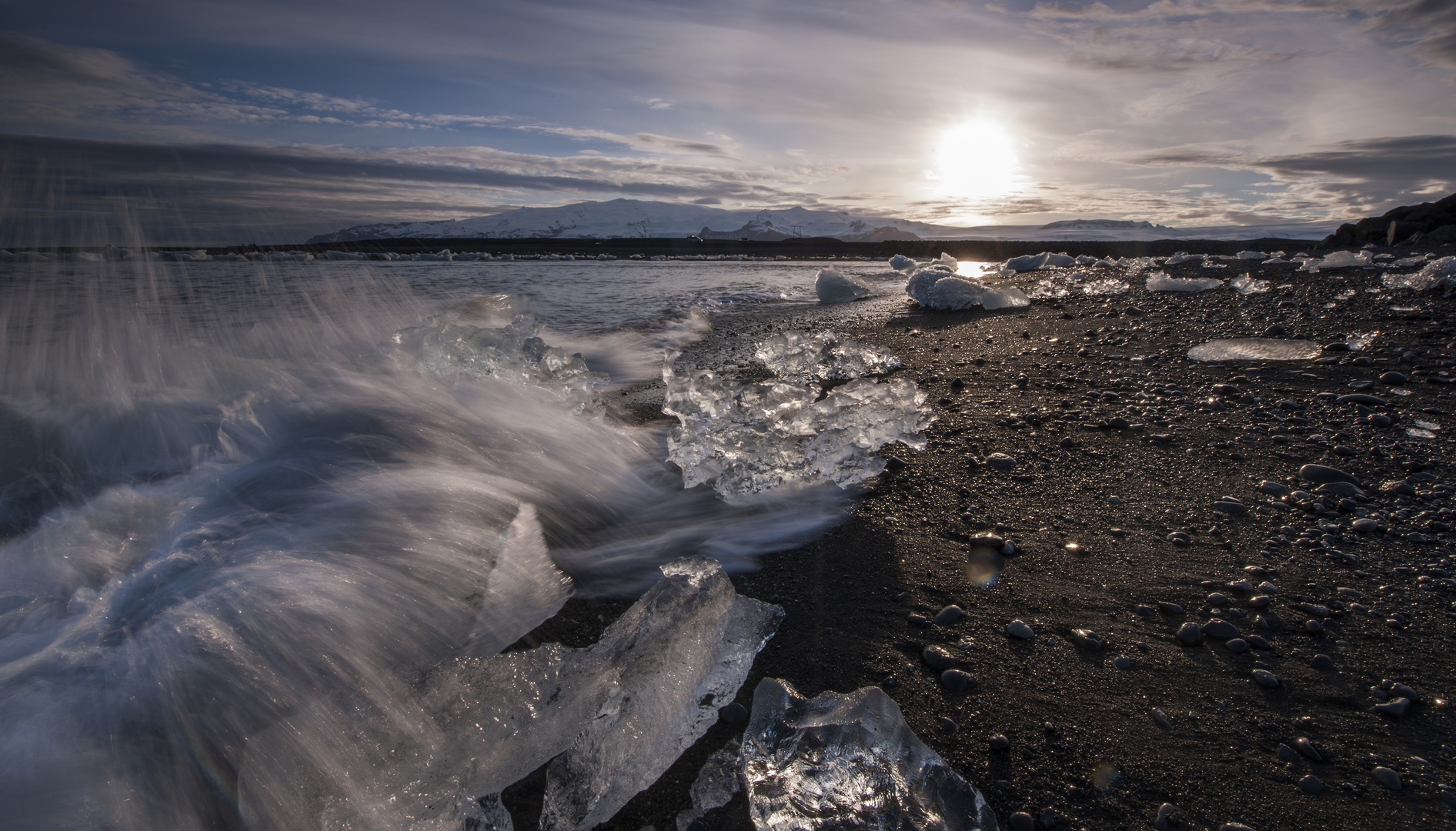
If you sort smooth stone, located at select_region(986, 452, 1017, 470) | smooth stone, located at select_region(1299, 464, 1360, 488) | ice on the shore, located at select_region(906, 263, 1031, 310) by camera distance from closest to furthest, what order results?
1. smooth stone, located at select_region(1299, 464, 1360, 488)
2. smooth stone, located at select_region(986, 452, 1017, 470)
3. ice on the shore, located at select_region(906, 263, 1031, 310)

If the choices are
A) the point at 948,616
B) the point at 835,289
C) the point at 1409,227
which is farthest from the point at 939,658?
the point at 1409,227

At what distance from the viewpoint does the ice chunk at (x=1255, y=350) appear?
15.3 feet

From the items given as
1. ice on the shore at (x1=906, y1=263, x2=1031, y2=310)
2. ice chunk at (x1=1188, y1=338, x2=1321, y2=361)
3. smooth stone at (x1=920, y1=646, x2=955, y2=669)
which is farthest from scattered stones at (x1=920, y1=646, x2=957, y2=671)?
ice on the shore at (x1=906, y1=263, x2=1031, y2=310)

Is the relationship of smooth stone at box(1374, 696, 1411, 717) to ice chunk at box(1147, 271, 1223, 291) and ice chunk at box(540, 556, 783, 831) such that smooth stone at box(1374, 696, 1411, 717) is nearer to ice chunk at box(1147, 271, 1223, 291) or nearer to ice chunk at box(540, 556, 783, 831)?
ice chunk at box(540, 556, 783, 831)

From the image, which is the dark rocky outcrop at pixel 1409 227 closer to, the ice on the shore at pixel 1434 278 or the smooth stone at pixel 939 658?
the ice on the shore at pixel 1434 278

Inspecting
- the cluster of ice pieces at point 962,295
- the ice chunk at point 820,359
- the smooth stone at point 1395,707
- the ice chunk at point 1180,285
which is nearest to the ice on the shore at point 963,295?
the cluster of ice pieces at point 962,295

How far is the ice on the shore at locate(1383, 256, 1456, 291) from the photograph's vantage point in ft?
21.6

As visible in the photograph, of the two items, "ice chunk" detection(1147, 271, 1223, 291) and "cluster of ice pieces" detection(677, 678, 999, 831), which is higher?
"ice chunk" detection(1147, 271, 1223, 291)

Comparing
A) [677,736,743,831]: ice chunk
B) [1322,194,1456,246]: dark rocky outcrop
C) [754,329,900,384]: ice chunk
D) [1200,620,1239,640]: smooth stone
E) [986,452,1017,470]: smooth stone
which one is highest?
[1322,194,1456,246]: dark rocky outcrop

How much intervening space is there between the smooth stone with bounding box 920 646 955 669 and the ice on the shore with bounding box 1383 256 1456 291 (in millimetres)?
8540

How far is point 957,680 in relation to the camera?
5.54ft

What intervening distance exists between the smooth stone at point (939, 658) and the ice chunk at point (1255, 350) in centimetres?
446

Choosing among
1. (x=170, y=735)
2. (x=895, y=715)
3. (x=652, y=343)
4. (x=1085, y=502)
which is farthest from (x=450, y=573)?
(x=652, y=343)

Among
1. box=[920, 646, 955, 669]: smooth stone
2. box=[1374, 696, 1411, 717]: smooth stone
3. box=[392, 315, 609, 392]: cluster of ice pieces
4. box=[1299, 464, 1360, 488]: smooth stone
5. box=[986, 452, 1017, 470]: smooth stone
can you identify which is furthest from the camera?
box=[392, 315, 609, 392]: cluster of ice pieces
